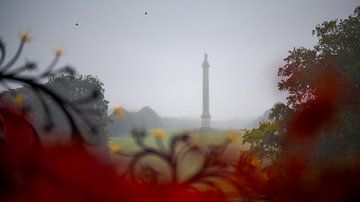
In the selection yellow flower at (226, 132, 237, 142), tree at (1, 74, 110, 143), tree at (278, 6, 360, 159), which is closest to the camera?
tree at (1, 74, 110, 143)

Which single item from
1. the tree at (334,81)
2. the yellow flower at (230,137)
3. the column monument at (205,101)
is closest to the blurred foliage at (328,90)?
the tree at (334,81)

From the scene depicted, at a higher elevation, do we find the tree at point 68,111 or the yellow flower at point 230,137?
the tree at point 68,111

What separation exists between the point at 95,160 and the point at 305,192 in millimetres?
4030

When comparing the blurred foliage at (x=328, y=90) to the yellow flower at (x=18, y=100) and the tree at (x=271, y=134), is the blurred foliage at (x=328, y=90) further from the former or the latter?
the yellow flower at (x=18, y=100)

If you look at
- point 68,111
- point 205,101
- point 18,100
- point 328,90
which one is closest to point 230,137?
point 68,111

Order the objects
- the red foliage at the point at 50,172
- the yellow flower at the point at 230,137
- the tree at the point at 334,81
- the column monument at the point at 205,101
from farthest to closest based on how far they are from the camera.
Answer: the column monument at the point at 205,101
the tree at the point at 334,81
the yellow flower at the point at 230,137
the red foliage at the point at 50,172

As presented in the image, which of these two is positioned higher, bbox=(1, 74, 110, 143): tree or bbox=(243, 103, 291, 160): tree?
bbox=(1, 74, 110, 143): tree

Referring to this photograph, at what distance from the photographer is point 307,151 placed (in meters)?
9.56

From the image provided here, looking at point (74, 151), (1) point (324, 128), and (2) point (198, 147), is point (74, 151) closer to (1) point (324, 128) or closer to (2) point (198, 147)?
(2) point (198, 147)

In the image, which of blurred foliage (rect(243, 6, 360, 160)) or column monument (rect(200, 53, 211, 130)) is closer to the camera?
blurred foliage (rect(243, 6, 360, 160))

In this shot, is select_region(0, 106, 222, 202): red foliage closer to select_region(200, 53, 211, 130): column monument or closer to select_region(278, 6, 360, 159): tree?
select_region(278, 6, 360, 159): tree

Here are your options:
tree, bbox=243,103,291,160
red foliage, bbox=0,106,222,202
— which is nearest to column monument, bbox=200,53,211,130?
tree, bbox=243,103,291,160

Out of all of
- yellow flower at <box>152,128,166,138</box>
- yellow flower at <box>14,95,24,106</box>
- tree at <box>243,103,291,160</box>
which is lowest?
tree at <box>243,103,291,160</box>

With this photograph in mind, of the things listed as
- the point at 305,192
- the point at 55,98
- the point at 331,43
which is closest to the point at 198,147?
the point at 55,98
